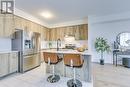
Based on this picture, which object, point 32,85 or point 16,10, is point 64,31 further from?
point 32,85

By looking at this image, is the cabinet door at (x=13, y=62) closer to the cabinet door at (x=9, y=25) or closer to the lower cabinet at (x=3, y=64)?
the lower cabinet at (x=3, y=64)

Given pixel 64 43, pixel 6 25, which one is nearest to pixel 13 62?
pixel 6 25

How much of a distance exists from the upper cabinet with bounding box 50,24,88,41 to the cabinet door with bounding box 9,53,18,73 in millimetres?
3715

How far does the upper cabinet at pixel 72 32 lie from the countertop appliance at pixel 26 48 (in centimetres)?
251

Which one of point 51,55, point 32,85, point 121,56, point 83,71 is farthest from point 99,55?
point 32,85

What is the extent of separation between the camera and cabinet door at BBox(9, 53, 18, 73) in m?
3.68

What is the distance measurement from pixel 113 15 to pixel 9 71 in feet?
19.2

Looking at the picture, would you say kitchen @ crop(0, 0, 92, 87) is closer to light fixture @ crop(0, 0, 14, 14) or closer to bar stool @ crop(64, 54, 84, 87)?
bar stool @ crop(64, 54, 84, 87)

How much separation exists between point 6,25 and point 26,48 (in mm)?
1224

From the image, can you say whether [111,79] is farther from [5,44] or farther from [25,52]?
[5,44]

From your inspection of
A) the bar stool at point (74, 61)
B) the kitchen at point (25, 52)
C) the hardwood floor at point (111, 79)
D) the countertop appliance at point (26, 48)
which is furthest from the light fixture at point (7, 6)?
the hardwood floor at point (111, 79)

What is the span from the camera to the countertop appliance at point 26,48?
4.07 metres

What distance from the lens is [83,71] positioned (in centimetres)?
323

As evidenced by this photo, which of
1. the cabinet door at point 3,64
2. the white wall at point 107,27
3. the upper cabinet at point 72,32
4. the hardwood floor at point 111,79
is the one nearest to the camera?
the hardwood floor at point 111,79
